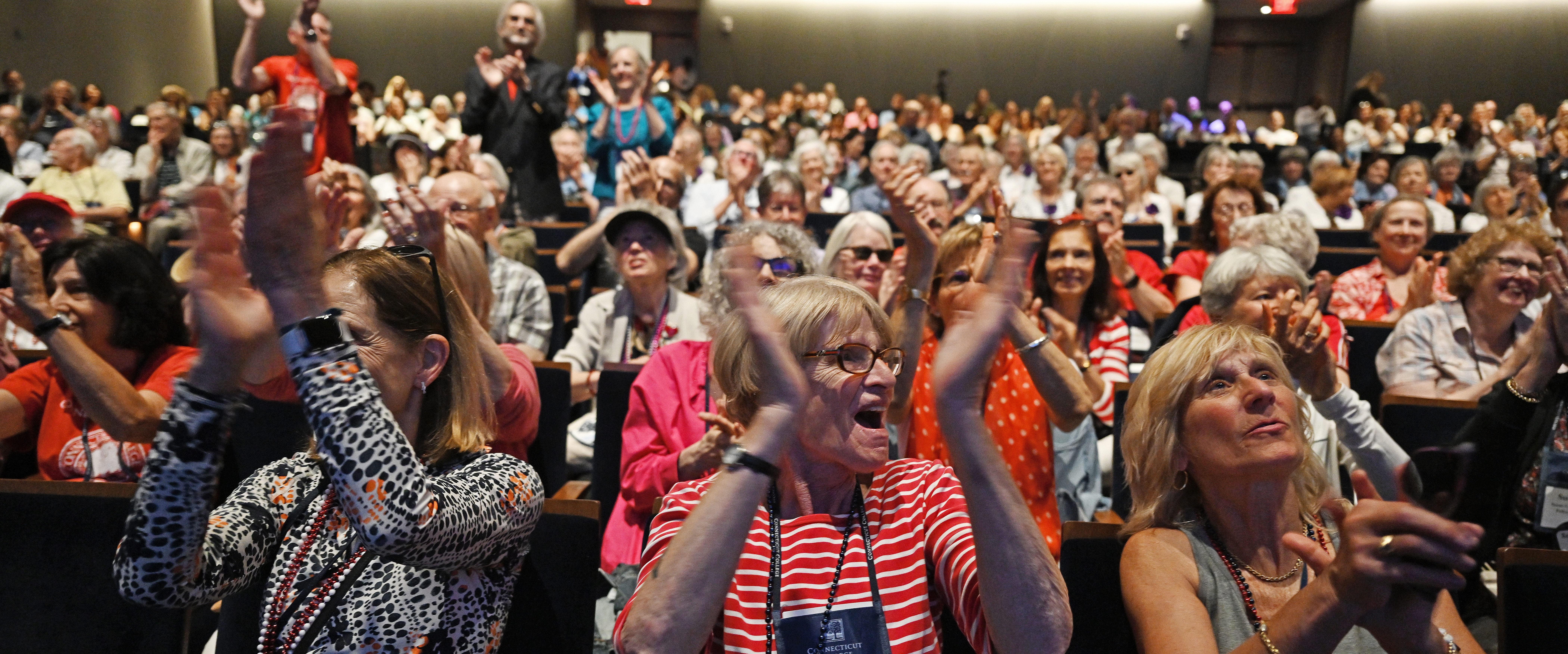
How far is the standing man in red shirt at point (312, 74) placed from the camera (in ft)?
13.4

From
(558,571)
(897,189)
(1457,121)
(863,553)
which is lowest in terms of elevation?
(558,571)

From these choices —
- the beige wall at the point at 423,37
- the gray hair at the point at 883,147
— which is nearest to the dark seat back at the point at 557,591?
the gray hair at the point at 883,147

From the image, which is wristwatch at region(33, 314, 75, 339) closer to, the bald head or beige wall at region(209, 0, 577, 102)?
the bald head

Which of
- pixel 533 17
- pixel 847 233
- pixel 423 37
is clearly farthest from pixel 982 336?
pixel 423 37

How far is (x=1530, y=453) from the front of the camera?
205 cm

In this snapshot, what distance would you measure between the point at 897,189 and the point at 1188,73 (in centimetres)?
1559

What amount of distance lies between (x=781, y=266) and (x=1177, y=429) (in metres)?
1.39

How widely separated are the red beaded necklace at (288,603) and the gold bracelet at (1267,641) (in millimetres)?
1102

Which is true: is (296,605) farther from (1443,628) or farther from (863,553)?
(1443,628)

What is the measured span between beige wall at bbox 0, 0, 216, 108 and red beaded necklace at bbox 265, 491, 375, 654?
39.5 feet

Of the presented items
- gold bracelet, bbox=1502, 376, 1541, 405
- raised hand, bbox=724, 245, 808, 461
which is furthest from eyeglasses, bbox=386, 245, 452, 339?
gold bracelet, bbox=1502, 376, 1541, 405

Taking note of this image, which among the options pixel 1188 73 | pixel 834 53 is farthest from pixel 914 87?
pixel 1188 73

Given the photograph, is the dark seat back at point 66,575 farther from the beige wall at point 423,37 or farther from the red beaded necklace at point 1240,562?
the beige wall at point 423,37

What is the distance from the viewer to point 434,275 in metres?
1.42
